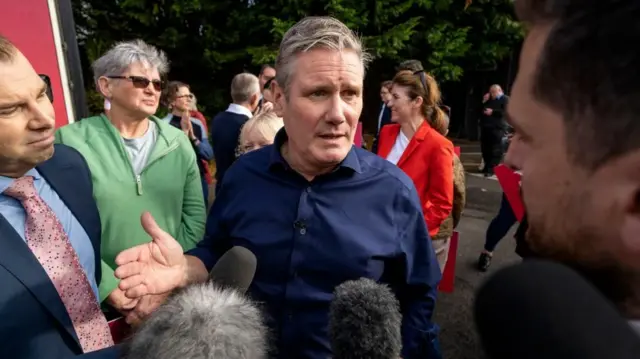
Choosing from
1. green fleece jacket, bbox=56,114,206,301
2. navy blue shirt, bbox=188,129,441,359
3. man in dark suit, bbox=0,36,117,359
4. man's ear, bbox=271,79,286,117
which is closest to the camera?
man in dark suit, bbox=0,36,117,359

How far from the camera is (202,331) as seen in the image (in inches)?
29.1

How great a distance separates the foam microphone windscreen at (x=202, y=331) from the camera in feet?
2.37

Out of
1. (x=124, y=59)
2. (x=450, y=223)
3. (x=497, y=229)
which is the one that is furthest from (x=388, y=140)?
(x=124, y=59)

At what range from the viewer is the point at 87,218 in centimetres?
149

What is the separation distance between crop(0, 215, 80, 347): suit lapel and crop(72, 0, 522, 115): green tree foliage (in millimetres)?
10963

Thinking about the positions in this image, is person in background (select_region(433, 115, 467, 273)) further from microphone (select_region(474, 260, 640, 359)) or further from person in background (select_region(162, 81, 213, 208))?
microphone (select_region(474, 260, 640, 359))

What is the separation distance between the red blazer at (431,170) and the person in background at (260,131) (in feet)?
3.36

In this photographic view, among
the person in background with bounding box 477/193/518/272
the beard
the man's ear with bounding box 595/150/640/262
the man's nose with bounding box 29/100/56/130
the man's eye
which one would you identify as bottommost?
the person in background with bounding box 477/193/518/272

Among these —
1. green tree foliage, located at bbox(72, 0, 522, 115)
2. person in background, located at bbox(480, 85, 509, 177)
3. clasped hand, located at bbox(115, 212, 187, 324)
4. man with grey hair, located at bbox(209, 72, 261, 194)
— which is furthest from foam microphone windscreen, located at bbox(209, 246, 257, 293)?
green tree foliage, located at bbox(72, 0, 522, 115)

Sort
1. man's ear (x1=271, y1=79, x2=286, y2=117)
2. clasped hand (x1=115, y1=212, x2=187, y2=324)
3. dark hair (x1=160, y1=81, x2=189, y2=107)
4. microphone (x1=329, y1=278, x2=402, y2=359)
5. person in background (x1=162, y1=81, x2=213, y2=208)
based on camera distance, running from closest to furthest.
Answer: microphone (x1=329, y1=278, x2=402, y2=359)
clasped hand (x1=115, y1=212, x2=187, y2=324)
man's ear (x1=271, y1=79, x2=286, y2=117)
person in background (x1=162, y1=81, x2=213, y2=208)
dark hair (x1=160, y1=81, x2=189, y2=107)

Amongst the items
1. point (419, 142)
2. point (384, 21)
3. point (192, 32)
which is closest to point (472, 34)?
point (384, 21)

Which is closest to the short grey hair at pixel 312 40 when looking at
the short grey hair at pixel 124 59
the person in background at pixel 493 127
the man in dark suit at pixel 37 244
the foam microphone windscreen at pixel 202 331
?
the man in dark suit at pixel 37 244

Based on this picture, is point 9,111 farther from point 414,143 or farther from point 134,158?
point 414,143

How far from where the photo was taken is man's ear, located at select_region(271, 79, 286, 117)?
5.13ft
